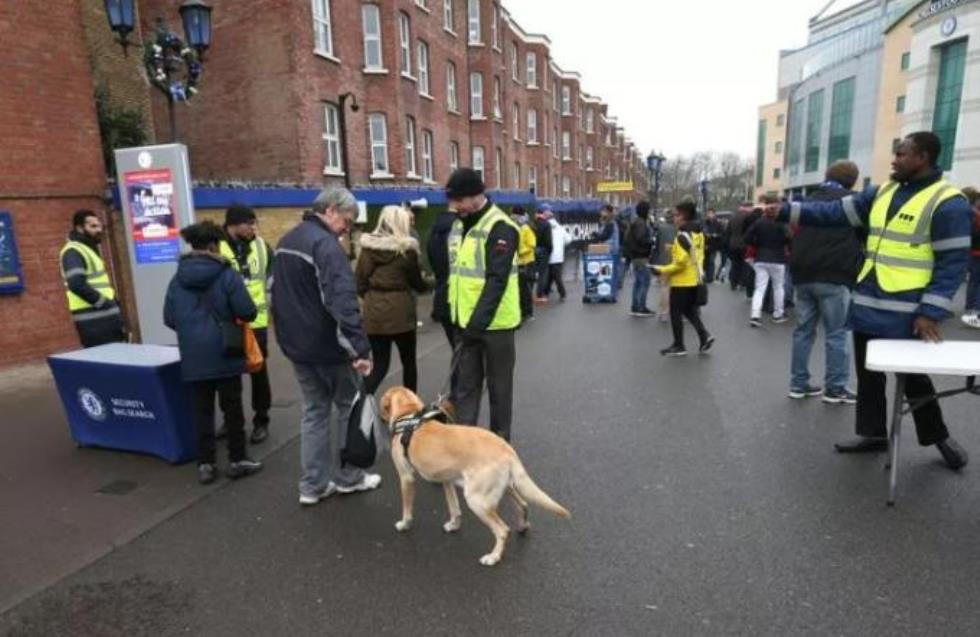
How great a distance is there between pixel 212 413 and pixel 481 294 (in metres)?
2.09

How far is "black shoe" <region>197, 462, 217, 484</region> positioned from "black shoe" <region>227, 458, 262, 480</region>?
0.11 metres

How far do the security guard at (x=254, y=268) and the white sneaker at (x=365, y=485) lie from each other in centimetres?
139

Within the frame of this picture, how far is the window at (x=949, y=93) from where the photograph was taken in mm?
29031

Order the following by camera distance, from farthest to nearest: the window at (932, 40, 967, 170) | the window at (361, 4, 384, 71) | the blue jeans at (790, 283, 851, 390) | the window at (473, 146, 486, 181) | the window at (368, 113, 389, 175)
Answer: the window at (932, 40, 967, 170), the window at (473, 146, 486, 181), the window at (368, 113, 389, 175), the window at (361, 4, 384, 71), the blue jeans at (790, 283, 851, 390)

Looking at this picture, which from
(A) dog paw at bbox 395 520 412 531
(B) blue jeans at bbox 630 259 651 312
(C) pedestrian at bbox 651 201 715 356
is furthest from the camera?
(B) blue jeans at bbox 630 259 651 312

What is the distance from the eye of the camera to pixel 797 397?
232 inches

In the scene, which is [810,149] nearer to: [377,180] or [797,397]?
[377,180]

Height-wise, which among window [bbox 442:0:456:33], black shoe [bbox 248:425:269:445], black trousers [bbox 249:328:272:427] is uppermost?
window [bbox 442:0:456:33]

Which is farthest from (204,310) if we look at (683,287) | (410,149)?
(410,149)

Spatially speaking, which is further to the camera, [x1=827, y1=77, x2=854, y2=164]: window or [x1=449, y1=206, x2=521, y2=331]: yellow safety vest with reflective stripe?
[x1=827, y1=77, x2=854, y2=164]: window

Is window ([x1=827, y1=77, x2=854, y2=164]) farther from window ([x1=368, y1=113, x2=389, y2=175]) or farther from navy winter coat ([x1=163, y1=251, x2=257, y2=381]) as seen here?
navy winter coat ([x1=163, y1=251, x2=257, y2=381])

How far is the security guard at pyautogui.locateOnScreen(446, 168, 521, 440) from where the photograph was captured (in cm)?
411

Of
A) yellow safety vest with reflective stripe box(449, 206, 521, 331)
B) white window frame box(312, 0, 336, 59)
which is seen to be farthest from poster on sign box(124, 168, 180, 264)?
white window frame box(312, 0, 336, 59)

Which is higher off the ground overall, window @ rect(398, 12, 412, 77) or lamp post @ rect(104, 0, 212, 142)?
window @ rect(398, 12, 412, 77)
